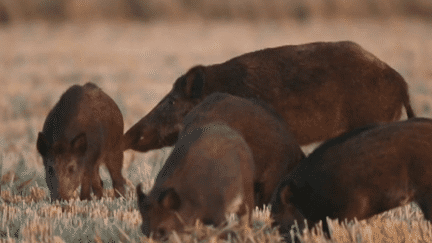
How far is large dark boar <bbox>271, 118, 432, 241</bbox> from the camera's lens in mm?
4629

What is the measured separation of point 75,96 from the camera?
24.9 ft

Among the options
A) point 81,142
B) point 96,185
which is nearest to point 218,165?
point 81,142

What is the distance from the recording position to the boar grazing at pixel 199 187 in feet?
13.7

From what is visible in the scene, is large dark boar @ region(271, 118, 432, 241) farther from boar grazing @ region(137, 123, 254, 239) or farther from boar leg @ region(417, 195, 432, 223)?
boar grazing @ region(137, 123, 254, 239)

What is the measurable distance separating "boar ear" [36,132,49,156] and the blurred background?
36.7 inches

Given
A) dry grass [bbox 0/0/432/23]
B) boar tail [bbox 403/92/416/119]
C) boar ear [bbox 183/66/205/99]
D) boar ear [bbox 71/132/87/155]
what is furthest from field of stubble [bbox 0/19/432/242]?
dry grass [bbox 0/0/432/23]

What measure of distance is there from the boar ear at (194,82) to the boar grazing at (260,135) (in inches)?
57.7

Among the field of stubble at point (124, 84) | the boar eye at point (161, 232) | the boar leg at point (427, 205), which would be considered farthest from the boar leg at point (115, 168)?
the boar leg at point (427, 205)

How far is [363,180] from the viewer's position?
182 inches

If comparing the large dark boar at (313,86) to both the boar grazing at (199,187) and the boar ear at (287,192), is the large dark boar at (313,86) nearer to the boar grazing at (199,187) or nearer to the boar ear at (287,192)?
the boar ear at (287,192)

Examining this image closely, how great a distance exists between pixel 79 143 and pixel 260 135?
2.23 meters

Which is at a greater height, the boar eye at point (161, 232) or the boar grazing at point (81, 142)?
the boar eye at point (161, 232)

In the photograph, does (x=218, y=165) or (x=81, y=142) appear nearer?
(x=218, y=165)

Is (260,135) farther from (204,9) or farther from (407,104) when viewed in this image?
(204,9)
